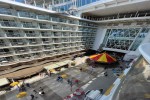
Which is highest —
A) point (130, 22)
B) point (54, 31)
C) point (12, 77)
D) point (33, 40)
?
point (130, 22)

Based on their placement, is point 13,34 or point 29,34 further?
point 29,34

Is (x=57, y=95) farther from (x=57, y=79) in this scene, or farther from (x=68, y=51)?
(x=68, y=51)

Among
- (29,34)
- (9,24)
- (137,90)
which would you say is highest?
(9,24)

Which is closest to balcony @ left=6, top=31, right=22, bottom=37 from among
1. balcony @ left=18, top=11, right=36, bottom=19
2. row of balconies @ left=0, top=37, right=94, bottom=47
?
row of balconies @ left=0, top=37, right=94, bottom=47

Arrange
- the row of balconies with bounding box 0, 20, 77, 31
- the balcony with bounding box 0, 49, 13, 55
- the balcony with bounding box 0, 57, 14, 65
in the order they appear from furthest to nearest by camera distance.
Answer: the balcony with bounding box 0, 57, 14, 65 < the balcony with bounding box 0, 49, 13, 55 < the row of balconies with bounding box 0, 20, 77, 31

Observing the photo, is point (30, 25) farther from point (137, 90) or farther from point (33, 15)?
point (137, 90)

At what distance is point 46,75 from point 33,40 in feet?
28.1

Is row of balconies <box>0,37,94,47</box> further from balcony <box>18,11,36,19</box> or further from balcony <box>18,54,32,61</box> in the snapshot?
balcony <box>18,11,36,19</box>

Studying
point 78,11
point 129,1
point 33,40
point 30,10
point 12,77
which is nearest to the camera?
point 12,77

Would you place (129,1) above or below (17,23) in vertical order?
above

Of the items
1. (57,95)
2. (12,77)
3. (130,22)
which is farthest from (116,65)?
(12,77)

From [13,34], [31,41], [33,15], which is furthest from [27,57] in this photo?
[33,15]

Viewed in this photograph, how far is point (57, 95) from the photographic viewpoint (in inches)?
536

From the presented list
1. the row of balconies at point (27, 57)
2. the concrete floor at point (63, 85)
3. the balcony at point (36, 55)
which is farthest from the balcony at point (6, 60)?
the concrete floor at point (63, 85)
